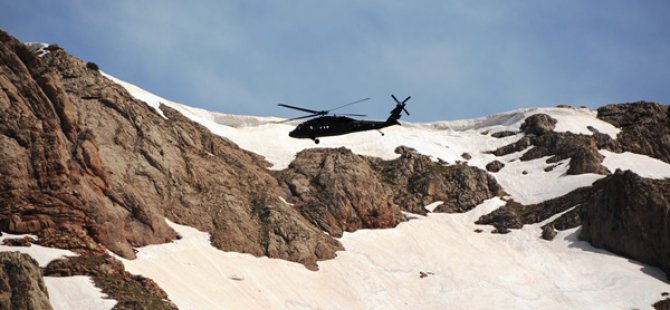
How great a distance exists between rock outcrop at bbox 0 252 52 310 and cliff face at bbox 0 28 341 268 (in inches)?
543

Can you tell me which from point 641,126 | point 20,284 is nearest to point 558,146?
point 641,126

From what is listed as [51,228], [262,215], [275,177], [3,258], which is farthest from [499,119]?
[3,258]

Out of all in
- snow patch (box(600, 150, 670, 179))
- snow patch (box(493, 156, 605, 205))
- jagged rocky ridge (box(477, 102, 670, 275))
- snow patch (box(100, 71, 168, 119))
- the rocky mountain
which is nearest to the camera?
the rocky mountain

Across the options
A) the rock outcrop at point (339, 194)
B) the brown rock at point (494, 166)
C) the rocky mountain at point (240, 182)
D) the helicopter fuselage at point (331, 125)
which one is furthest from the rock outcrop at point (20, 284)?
the brown rock at point (494, 166)

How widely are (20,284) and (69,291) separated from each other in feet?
27.0

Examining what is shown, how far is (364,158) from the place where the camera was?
4820 inches

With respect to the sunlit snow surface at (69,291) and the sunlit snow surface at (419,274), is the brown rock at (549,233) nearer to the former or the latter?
the sunlit snow surface at (419,274)

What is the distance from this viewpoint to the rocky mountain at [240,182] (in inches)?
2692

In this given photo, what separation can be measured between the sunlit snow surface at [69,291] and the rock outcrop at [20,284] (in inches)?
189

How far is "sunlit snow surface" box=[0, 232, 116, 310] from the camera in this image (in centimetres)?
5809

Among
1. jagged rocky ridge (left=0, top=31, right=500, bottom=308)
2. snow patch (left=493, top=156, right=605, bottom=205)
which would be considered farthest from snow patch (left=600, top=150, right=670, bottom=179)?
jagged rocky ridge (left=0, top=31, right=500, bottom=308)

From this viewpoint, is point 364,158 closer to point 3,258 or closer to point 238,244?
point 238,244

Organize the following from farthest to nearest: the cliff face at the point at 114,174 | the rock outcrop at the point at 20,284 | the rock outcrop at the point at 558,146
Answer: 1. the rock outcrop at the point at 558,146
2. the cliff face at the point at 114,174
3. the rock outcrop at the point at 20,284

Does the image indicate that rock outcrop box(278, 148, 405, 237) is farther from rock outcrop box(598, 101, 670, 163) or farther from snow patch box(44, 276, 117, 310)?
rock outcrop box(598, 101, 670, 163)
